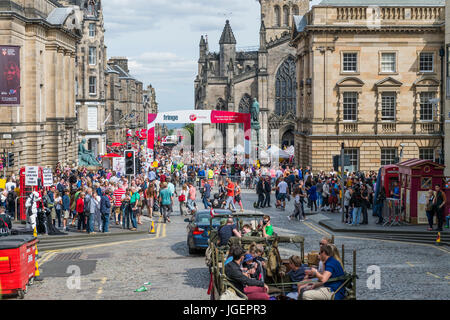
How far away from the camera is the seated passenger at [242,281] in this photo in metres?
10.9

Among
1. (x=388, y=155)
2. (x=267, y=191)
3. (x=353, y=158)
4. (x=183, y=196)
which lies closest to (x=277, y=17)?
(x=388, y=155)

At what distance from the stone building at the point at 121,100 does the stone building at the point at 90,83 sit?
3.54m

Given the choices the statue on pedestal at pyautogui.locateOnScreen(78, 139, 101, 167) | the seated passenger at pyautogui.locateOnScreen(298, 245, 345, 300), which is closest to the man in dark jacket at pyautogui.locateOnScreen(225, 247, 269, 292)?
the seated passenger at pyautogui.locateOnScreen(298, 245, 345, 300)

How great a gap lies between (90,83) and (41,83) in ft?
88.3

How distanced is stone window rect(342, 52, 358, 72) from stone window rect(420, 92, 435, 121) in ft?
15.1

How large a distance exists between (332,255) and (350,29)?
3531 centimetres

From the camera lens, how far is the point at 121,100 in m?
119

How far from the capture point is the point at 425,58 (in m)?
44.7

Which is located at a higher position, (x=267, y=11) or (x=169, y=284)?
(x=267, y=11)

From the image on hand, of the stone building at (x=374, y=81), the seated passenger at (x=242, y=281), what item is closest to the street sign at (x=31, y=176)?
the seated passenger at (x=242, y=281)

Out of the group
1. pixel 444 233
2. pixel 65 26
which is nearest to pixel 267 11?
pixel 65 26

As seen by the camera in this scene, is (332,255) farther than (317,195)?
No
